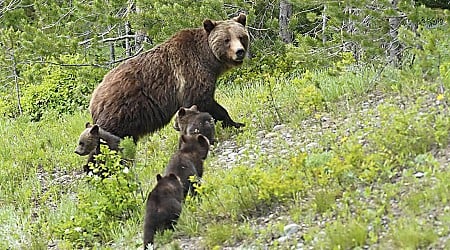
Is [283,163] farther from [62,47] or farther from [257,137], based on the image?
[62,47]

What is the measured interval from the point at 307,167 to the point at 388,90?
284cm

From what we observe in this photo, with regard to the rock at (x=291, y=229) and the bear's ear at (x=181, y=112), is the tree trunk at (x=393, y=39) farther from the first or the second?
the rock at (x=291, y=229)

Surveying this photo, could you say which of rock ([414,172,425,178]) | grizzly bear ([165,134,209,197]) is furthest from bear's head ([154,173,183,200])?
rock ([414,172,425,178])

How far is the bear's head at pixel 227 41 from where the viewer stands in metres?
8.68

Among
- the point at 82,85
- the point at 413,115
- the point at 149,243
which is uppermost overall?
the point at 413,115

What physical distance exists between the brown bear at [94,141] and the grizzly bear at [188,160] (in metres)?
1.48

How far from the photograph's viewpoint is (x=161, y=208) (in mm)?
5438

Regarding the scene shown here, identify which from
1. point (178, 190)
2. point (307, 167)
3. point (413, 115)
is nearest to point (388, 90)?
point (413, 115)

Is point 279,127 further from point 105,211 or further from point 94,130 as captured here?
point 105,211

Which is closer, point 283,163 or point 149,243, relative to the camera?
point 149,243

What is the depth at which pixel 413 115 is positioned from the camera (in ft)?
19.4

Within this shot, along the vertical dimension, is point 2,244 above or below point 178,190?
below

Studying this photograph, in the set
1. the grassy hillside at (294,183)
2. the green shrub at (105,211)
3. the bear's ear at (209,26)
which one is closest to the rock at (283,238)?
the grassy hillside at (294,183)

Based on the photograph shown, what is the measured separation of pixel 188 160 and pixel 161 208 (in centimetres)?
106
